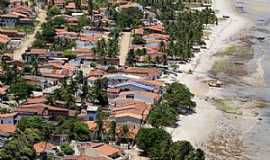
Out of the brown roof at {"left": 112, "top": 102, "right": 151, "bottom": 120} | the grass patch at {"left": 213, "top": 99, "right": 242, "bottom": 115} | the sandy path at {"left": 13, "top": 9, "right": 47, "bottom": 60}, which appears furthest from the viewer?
the sandy path at {"left": 13, "top": 9, "right": 47, "bottom": 60}

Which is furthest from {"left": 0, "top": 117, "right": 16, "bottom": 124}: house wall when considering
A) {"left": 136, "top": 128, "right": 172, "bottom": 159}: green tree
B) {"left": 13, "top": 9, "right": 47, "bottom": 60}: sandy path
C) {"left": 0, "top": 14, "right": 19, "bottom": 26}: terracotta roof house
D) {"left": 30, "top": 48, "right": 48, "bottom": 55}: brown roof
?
{"left": 0, "top": 14, "right": 19, "bottom": 26}: terracotta roof house

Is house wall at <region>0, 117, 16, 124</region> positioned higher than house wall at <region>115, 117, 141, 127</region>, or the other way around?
house wall at <region>0, 117, 16, 124</region>

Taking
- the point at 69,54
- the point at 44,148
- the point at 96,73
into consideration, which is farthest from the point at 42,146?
the point at 69,54

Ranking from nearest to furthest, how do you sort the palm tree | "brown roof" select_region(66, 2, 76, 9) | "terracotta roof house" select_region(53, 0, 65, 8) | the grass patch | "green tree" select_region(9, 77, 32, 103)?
the palm tree → "green tree" select_region(9, 77, 32, 103) → the grass patch → "brown roof" select_region(66, 2, 76, 9) → "terracotta roof house" select_region(53, 0, 65, 8)

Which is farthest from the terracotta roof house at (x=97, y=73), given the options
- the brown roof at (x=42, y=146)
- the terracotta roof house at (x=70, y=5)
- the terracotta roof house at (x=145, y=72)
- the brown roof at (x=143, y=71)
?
the terracotta roof house at (x=70, y=5)

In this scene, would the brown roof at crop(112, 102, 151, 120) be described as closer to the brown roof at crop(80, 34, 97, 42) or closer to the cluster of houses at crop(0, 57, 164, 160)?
the cluster of houses at crop(0, 57, 164, 160)

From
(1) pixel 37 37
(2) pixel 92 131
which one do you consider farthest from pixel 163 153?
(1) pixel 37 37

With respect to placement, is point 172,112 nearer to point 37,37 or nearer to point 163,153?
point 163,153
